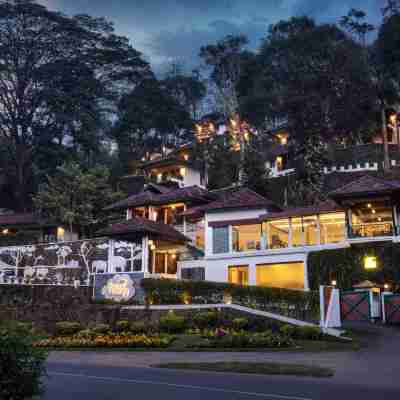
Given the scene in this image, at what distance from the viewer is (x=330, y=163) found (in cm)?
5694

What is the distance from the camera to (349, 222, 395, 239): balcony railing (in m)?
34.9

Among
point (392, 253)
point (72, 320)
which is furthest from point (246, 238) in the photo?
point (72, 320)

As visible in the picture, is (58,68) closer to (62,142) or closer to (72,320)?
(62,142)

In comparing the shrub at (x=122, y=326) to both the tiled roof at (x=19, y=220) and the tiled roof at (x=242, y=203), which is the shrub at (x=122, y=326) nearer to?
the tiled roof at (x=242, y=203)

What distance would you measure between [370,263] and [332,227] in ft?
19.0

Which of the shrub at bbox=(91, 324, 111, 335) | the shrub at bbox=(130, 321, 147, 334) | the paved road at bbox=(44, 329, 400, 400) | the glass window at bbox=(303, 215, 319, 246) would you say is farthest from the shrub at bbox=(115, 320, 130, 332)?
the glass window at bbox=(303, 215, 319, 246)

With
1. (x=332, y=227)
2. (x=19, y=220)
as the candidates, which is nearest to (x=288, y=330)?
(x=332, y=227)

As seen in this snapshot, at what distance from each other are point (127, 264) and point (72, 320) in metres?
7.58

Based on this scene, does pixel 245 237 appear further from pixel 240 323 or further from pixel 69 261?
pixel 240 323

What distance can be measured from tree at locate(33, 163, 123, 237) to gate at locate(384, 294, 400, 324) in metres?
30.3

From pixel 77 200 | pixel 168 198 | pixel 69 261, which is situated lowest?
pixel 69 261

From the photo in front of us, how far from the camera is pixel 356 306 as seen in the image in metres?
29.4

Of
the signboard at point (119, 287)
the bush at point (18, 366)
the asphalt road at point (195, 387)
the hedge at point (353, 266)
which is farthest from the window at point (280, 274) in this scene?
the bush at point (18, 366)

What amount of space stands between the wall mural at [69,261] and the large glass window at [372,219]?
13.8 metres
